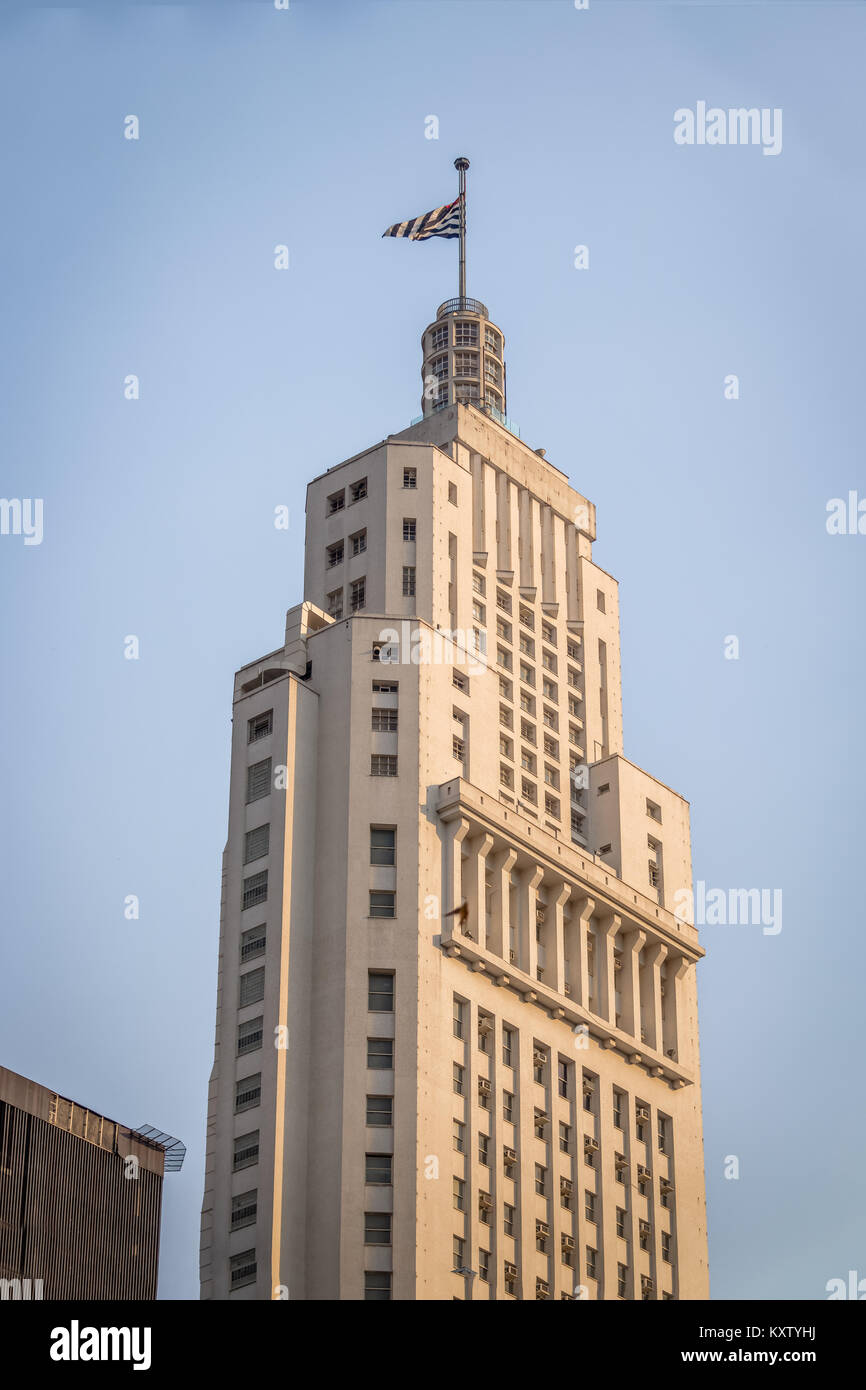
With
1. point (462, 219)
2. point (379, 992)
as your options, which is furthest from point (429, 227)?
point (379, 992)

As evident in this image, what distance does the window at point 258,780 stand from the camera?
124125 millimetres

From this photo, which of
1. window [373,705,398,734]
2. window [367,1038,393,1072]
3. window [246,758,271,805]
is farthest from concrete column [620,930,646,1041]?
window [246,758,271,805]

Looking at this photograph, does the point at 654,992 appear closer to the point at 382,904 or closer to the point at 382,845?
the point at 382,845

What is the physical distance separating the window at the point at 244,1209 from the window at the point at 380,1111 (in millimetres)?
6654

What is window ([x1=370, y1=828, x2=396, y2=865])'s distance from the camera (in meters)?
121

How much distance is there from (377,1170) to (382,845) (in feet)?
58.3

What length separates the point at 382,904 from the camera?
120 m

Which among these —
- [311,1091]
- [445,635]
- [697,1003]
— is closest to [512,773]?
[445,635]

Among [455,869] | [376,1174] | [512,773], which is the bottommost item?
[376,1174]

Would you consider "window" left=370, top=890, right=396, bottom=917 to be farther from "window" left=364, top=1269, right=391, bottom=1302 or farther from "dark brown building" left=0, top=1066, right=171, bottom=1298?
"dark brown building" left=0, top=1066, right=171, bottom=1298
